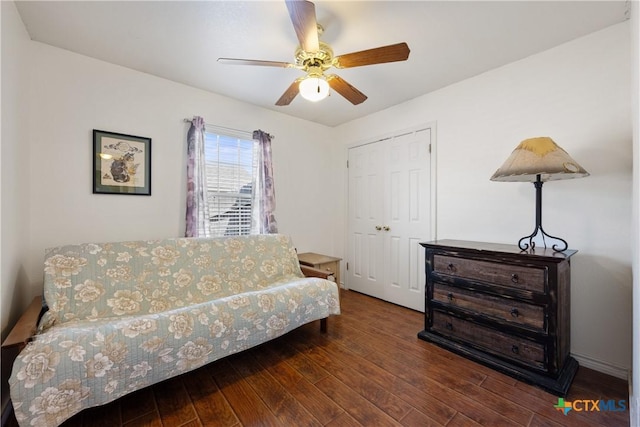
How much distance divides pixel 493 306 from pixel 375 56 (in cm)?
199

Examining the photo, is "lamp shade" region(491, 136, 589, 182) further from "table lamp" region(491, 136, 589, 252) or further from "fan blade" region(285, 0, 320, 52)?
"fan blade" region(285, 0, 320, 52)

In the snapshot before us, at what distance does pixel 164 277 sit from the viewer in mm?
2162

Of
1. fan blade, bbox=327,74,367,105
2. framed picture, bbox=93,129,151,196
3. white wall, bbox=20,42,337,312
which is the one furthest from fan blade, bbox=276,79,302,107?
framed picture, bbox=93,129,151,196

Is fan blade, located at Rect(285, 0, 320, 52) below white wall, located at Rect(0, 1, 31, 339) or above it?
above

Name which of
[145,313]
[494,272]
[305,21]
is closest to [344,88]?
[305,21]

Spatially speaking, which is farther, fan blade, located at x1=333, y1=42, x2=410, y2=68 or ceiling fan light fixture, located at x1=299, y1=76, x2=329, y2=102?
ceiling fan light fixture, located at x1=299, y1=76, x2=329, y2=102

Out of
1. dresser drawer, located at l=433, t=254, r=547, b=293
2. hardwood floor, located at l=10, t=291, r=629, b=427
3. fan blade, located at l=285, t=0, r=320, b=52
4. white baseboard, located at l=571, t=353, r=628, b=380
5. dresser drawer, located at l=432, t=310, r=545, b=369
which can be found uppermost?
fan blade, located at l=285, t=0, r=320, b=52

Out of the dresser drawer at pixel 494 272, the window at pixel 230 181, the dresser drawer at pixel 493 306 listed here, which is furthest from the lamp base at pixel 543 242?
the window at pixel 230 181

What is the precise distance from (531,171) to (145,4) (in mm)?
2746

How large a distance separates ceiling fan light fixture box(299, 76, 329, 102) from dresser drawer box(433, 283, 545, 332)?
1.86m

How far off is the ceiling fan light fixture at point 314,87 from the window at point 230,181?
4.94 ft

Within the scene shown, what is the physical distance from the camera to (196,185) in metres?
2.73

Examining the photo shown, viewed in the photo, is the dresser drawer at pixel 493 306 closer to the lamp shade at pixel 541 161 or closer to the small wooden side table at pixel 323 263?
the lamp shade at pixel 541 161

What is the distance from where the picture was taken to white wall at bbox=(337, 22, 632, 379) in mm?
1852
